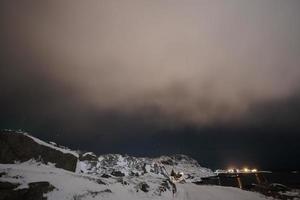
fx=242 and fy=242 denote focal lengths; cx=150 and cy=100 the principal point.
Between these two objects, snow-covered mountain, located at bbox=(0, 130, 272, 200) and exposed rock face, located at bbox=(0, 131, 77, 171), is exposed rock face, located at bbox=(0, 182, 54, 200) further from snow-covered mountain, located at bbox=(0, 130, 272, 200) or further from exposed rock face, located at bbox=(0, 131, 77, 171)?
exposed rock face, located at bbox=(0, 131, 77, 171)

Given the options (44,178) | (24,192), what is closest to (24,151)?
(44,178)

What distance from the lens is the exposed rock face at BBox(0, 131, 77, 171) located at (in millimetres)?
31688

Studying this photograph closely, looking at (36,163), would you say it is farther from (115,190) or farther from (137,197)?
(137,197)

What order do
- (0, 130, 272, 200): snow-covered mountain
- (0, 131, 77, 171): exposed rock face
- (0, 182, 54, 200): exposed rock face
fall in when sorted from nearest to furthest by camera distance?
(0, 182, 54, 200): exposed rock face, (0, 130, 272, 200): snow-covered mountain, (0, 131, 77, 171): exposed rock face

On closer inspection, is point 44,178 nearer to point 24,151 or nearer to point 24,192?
point 24,192

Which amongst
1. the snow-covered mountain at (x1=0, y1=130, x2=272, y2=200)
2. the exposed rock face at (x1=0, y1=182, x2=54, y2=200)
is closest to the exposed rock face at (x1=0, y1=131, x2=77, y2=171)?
the snow-covered mountain at (x1=0, y1=130, x2=272, y2=200)

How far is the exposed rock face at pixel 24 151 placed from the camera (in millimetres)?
31688

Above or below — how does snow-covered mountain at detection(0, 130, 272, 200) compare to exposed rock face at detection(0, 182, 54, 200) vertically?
above

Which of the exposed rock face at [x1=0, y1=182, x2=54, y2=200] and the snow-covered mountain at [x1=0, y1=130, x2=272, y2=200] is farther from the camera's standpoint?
the snow-covered mountain at [x1=0, y1=130, x2=272, y2=200]

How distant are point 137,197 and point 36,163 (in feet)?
48.9

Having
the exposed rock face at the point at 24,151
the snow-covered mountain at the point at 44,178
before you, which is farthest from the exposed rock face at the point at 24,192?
the exposed rock face at the point at 24,151

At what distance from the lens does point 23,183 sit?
73.1 feet

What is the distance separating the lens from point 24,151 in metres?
33.6

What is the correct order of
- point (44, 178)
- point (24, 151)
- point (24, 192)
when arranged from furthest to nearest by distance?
point (24, 151), point (44, 178), point (24, 192)
